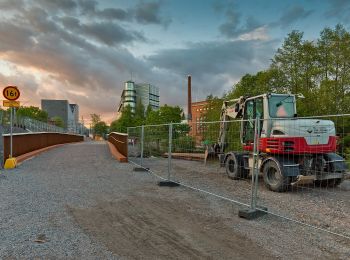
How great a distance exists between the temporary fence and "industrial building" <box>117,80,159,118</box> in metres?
125

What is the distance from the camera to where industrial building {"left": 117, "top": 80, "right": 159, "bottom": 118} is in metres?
146

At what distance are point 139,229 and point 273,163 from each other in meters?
5.68

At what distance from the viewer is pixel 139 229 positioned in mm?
5785

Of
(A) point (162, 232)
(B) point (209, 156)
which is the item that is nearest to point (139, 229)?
(A) point (162, 232)

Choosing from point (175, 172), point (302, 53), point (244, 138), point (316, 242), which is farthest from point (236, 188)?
point (302, 53)

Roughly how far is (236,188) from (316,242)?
4.75 metres

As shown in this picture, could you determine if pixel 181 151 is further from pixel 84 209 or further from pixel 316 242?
pixel 316 242

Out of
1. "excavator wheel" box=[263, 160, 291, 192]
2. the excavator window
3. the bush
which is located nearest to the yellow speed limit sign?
the bush

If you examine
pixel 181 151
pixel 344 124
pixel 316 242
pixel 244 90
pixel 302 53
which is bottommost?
pixel 316 242

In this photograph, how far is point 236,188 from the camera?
1011 cm

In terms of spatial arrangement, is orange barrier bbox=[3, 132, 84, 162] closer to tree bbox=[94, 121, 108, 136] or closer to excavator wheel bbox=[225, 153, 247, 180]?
excavator wheel bbox=[225, 153, 247, 180]

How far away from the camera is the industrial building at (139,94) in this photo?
5763 inches

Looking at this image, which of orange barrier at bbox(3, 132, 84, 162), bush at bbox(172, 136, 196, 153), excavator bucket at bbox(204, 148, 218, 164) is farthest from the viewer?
orange barrier at bbox(3, 132, 84, 162)

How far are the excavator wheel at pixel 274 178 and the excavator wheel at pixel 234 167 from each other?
1343mm
